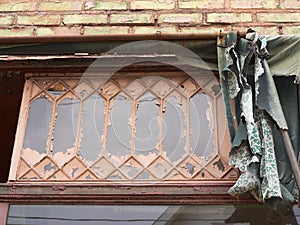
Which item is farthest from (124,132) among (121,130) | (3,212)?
(3,212)

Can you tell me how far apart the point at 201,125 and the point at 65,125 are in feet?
2.25

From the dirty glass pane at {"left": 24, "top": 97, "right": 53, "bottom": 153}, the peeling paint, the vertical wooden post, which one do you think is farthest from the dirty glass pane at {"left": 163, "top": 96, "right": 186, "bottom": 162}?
the vertical wooden post

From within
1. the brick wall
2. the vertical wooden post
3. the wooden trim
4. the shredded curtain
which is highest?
the brick wall

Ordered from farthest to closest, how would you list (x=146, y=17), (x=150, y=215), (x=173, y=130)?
(x=146, y=17) < (x=173, y=130) < (x=150, y=215)

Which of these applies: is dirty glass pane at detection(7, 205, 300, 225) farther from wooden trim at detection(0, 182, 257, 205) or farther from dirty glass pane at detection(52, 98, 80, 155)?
dirty glass pane at detection(52, 98, 80, 155)

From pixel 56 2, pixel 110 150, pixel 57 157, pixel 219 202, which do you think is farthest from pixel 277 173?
pixel 56 2

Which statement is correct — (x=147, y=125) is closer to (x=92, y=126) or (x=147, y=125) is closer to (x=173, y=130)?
(x=173, y=130)

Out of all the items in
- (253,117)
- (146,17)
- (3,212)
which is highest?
(146,17)

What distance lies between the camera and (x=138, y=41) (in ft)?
9.53

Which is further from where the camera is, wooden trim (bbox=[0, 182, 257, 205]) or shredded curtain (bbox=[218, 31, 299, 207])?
wooden trim (bbox=[0, 182, 257, 205])

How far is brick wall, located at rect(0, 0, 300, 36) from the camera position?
330 centimetres

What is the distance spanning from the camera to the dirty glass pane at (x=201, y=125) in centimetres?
291

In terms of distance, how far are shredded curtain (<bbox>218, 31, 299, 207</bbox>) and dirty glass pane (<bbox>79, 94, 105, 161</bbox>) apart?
0.66 meters

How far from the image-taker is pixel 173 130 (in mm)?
2967
